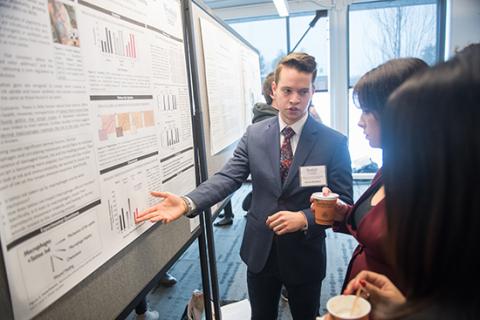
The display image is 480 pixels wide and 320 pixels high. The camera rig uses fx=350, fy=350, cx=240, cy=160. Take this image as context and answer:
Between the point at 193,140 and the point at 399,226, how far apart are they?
1.06 meters

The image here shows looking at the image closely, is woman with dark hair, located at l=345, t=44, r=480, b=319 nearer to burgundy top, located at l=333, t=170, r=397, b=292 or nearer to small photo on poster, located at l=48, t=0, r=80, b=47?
burgundy top, located at l=333, t=170, r=397, b=292

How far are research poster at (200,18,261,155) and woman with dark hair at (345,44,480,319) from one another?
1376 mm

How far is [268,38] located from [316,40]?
2.38 feet

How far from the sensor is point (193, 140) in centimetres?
150

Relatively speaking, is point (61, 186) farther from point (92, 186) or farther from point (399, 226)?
point (399, 226)

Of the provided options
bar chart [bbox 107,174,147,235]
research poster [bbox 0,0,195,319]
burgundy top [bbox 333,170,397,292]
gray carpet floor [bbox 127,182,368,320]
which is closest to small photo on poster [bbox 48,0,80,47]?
research poster [bbox 0,0,195,319]

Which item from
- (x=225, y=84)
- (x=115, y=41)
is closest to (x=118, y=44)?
(x=115, y=41)

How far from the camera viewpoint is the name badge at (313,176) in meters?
1.40

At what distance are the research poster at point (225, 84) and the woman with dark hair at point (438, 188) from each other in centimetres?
138

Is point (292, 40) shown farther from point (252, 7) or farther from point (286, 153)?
point (286, 153)

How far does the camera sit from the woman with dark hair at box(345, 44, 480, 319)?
0.50 m

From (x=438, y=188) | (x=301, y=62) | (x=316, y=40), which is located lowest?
(x=438, y=188)

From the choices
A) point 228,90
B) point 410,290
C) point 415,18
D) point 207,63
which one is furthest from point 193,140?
point 415,18

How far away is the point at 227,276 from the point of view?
280cm
